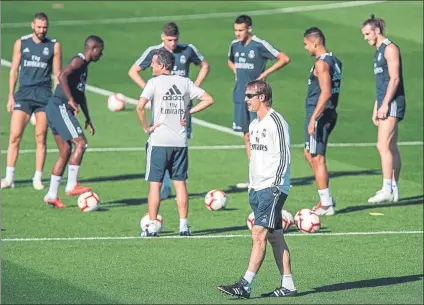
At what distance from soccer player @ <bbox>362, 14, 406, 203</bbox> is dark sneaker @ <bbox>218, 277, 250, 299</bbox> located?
659 cm

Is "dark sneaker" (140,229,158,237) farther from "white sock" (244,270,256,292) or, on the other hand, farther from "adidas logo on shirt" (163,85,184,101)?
"white sock" (244,270,256,292)

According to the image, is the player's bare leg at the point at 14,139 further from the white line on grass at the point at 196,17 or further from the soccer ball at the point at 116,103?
the white line on grass at the point at 196,17

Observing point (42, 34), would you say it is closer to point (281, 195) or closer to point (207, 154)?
point (207, 154)

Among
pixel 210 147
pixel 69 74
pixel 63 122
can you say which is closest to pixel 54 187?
pixel 63 122

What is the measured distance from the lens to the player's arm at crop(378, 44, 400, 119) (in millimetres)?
19703

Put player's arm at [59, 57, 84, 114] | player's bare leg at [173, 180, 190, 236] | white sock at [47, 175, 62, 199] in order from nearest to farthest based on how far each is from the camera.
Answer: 1. player's bare leg at [173, 180, 190, 236]
2. player's arm at [59, 57, 84, 114]
3. white sock at [47, 175, 62, 199]

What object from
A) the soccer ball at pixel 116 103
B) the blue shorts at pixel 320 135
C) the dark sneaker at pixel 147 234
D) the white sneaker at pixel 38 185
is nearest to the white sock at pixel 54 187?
the white sneaker at pixel 38 185

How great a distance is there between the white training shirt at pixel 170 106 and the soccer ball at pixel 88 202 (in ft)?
7.89

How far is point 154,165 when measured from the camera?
1728 centimetres

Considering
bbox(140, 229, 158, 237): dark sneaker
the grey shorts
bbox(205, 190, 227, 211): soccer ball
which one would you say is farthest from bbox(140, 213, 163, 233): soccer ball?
bbox(205, 190, 227, 211): soccer ball

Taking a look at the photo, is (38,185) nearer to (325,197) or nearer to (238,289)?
(325,197)

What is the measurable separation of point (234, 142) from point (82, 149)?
19.2ft

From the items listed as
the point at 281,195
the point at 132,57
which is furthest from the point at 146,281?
the point at 132,57

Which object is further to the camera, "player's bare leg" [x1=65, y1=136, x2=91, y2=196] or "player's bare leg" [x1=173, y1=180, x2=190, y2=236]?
"player's bare leg" [x1=65, y1=136, x2=91, y2=196]
